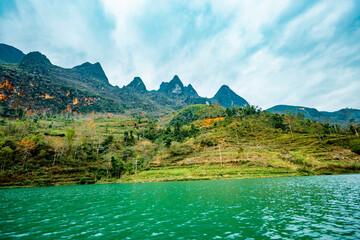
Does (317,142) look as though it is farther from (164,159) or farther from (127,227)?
(127,227)

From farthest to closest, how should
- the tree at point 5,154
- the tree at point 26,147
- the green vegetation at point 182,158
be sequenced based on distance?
the tree at point 26,147, the tree at point 5,154, the green vegetation at point 182,158

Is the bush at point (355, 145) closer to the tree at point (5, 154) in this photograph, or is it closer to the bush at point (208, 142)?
the bush at point (208, 142)

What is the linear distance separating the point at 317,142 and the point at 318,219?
101130mm

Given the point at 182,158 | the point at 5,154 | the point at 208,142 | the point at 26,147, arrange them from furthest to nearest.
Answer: the point at 208,142 → the point at 182,158 → the point at 26,147 → the point at 5,154

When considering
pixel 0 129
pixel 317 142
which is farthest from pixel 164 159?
pixel 0 129

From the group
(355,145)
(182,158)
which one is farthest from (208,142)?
(355,145)

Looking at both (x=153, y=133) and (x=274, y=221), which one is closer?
(x=274, y=221)

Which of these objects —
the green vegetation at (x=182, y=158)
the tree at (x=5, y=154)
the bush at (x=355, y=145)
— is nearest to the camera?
the green vegetation at (x=182, y=158)

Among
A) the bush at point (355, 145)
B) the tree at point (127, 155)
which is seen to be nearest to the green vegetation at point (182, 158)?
the bush at point (355, 145)

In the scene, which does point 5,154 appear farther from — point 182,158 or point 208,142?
point 208,142

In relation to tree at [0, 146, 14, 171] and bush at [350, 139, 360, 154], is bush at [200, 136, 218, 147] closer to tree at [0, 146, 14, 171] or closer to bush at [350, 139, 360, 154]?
bush at [350, 139, 360, 154]

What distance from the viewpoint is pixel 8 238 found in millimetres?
12172

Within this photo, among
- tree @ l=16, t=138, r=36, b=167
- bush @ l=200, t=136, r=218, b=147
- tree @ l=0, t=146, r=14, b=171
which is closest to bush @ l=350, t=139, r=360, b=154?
bush @ l=200, t=136, r=218, b=147

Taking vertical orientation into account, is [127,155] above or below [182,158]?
above
